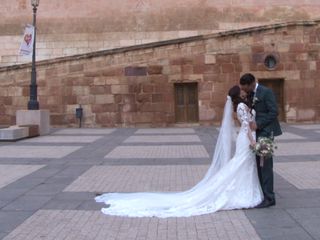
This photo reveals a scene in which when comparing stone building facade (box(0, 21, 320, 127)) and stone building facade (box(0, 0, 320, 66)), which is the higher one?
stone building facade (box(0, 0, 320, 66))

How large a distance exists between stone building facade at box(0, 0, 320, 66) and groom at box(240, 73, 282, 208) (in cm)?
2131

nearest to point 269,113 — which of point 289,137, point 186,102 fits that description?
point 289,137

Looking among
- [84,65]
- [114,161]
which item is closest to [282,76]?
[84,65]

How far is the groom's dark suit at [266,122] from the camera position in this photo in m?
7.74

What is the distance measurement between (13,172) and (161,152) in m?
4.63

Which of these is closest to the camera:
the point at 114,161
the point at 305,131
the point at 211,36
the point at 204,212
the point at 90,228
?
the point at 90,228

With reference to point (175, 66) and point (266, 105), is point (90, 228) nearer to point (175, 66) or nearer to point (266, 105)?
point (266, 105)

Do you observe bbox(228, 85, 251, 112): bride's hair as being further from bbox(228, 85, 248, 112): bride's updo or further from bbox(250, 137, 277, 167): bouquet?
bbox(250, 137, 277, 167): bouquet

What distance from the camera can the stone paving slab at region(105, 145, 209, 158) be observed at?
13969 mm

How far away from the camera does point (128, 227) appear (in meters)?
6.73

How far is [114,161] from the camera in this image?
1304 cm

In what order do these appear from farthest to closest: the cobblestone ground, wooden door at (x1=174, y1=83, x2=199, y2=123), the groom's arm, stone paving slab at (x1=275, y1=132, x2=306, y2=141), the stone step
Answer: wooden door at (x1=174, y1=83, x2=199, y2=123) → the stone step → stone paving slab at (x1=275, y1=132, x2=306, y2=141) → the groom's arm → the cobblestone ground

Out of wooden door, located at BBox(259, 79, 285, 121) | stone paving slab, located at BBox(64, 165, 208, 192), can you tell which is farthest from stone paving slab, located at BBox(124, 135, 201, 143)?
wooden door, located at BBox(259, 79, 285, 121)

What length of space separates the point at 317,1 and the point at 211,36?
→ 7.39 metres
